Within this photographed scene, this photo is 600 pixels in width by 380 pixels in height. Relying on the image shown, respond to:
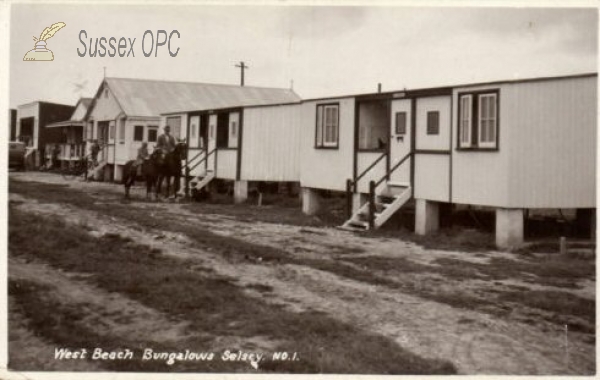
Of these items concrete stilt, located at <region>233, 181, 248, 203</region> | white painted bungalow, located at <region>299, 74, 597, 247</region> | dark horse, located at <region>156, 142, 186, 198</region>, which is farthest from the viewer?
concrete stilt, located at <region>233, 181, 248, 203</region>

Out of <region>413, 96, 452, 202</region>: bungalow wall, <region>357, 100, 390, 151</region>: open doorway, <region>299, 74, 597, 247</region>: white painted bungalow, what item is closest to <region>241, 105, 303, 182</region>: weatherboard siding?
<region>299, 74, 597, 247</region>: white painted bungalow

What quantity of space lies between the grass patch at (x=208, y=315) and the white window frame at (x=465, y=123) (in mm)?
6273

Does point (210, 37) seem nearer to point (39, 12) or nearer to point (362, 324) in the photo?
point (39, 12)

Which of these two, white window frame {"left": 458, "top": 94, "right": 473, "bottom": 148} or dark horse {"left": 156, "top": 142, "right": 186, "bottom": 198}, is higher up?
white window frame {"left": 458, "top": 94, "right": 473, "bottom": 148}

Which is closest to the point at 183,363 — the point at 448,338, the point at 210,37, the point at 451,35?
the point at 448,338

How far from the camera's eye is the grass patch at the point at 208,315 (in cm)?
595

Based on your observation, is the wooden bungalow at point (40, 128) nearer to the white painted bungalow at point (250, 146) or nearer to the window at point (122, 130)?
the window at point (122, 130)

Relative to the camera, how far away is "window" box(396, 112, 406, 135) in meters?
14.3

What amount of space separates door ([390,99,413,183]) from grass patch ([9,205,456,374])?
642 cm

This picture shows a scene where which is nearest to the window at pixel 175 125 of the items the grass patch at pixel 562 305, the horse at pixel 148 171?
the horse at pixel 148 171

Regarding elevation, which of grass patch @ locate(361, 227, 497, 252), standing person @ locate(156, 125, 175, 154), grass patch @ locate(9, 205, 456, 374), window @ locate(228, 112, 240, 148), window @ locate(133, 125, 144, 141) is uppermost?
window @ locate(133, 125, 144, 141)

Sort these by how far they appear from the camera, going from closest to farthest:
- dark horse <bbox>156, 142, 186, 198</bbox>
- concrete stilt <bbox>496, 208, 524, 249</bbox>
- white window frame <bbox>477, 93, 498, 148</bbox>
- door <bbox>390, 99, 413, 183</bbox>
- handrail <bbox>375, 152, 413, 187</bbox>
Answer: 1. concrete stilt <bbox>496, 208, 524, 249</bbox>
2. white window frame <bbox>477, 93, 498, 148</bbox>
3. handrail <bbox>375, 152, 413, 187</bbox>
4. door <bbox>390, 99, 413, 183</bbox>
5. dark horse <bbox>156, 142, 186, 198</bbox>

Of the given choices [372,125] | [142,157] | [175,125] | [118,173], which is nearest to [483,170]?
[372,125]

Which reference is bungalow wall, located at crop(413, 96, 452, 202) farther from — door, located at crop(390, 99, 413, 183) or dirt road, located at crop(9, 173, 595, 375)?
dirt road, located at crop(9, 173, 595, 375)
